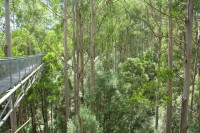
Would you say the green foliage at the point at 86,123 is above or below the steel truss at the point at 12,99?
below

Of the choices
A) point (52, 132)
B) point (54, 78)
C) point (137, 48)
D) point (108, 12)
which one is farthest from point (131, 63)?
point (137, 48)

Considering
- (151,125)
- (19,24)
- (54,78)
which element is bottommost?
(151,125)

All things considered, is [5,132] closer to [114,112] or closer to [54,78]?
[54,78]

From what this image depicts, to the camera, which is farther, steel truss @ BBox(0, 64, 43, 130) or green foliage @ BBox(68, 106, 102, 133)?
green foliage @ BBox(68, 106, 102, 133)

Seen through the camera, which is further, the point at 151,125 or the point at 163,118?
the point at 151,125

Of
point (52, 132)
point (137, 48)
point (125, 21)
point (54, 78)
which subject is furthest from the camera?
point (137, 48)

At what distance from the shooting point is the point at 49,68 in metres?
18.1

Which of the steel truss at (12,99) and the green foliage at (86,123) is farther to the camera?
the green foliage at (86,123)

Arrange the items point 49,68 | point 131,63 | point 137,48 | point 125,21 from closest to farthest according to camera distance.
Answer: point 49,68 < point 131,63 < point 125,21 < point 137,48

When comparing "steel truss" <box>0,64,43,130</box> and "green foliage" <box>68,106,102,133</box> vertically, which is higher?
"steel truss" <box>0,64,43,130</box>

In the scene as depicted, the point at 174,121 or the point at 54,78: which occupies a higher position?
the point at 54,78

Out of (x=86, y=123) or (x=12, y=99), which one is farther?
(x=86, y=123)

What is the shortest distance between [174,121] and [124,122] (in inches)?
155

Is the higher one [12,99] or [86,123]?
[12,99]
